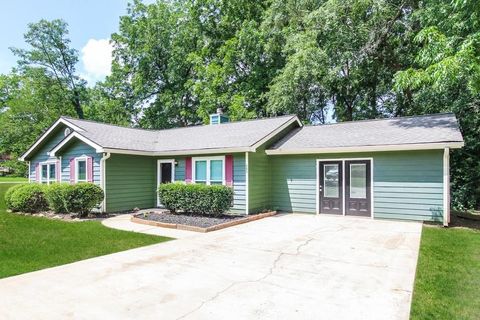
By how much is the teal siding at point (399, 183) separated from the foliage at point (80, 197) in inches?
280

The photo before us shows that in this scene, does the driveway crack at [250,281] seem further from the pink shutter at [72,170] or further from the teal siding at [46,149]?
the teal siding at [46,149]

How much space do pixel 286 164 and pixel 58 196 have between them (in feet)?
26.6

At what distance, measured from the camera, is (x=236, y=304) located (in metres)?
3.83

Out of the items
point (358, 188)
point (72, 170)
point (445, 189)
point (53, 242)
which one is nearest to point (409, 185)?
point (445, 189)

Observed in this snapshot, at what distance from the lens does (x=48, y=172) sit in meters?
14.1

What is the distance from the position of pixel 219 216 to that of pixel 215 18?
2082 centimetres

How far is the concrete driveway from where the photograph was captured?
3.65 m

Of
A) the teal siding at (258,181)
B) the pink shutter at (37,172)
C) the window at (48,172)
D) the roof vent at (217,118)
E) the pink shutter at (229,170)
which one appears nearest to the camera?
the teal siding at (258,181)

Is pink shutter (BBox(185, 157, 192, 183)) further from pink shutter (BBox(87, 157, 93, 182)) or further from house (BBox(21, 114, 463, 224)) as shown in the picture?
pink shutter (BBox(87, 157, 93, 182))

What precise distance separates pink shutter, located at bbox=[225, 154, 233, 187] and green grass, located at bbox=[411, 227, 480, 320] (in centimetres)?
617

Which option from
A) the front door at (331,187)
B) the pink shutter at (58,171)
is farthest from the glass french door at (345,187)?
the pink shutter at (58,171)

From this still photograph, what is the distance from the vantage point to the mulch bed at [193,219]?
9078 mm

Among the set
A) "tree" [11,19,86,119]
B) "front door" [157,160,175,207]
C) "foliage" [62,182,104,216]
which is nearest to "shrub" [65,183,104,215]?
"foliage" [62,182,104,216]

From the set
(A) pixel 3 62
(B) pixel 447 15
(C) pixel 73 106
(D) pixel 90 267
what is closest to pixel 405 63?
(B) pixel 447 15
